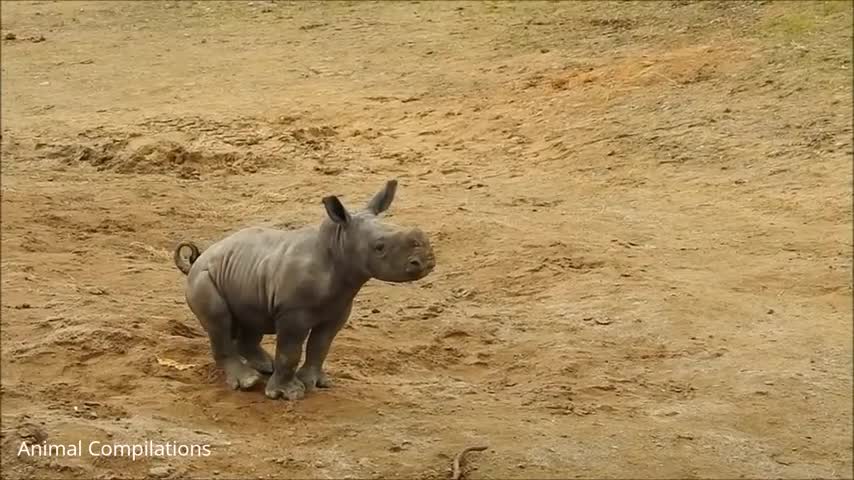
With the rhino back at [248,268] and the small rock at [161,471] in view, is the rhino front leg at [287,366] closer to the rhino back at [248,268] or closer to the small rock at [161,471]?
the rhino back at [248,268]

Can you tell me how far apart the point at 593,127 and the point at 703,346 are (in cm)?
490

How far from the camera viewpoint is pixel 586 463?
5.43 metres

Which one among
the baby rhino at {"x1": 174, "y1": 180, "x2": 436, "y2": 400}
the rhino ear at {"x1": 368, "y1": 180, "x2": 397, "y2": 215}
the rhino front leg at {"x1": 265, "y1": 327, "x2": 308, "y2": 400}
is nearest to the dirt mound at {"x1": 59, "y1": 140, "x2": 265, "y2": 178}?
the baby rhino at {"x1": 174, "y1": 180, "x2": 436, "y2": 400}

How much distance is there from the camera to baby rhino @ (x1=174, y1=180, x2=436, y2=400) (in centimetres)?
530

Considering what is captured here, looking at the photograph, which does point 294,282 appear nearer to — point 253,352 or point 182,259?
point 253,352

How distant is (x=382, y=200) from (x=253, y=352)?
98 centimetres

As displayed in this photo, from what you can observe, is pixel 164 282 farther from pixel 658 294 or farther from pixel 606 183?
pixel 606 183

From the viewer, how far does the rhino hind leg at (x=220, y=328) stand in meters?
5.73

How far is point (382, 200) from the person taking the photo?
219 inches

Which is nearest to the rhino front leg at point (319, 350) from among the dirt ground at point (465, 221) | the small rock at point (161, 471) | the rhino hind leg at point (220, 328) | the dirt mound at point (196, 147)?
the dirt ground at point (465, 221)

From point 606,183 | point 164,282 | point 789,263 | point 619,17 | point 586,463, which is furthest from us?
point 619,17

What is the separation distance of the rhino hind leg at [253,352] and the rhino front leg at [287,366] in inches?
7.4

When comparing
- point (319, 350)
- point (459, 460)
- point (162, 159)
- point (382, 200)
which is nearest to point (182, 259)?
point (319, 350)

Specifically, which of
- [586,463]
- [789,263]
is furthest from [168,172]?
[586,463]
